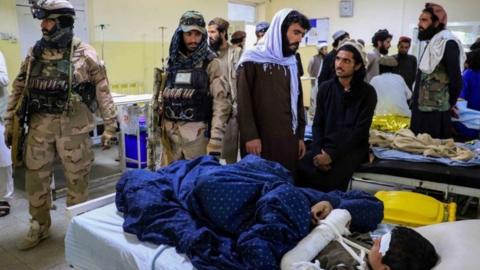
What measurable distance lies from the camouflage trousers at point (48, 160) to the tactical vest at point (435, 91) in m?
2.55

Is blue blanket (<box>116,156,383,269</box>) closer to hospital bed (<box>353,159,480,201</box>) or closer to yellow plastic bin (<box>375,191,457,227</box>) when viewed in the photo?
yellow plastic bin (<box>375,191,457,227</box>)

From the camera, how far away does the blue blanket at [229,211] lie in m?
1.38

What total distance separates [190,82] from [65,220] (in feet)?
4.92

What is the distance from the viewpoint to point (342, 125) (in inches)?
105

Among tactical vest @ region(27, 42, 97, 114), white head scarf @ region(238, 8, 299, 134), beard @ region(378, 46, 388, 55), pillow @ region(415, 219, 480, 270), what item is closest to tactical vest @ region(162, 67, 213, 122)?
white head scarf @ region(238, 8, 299, 134)

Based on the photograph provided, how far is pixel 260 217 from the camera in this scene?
4.71ft

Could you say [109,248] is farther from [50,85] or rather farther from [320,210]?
[50,85]

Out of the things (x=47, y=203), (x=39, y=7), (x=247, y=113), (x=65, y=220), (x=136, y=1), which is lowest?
(x=65, y=220)

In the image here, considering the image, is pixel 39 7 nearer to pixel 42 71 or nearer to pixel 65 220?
pixel 42 71

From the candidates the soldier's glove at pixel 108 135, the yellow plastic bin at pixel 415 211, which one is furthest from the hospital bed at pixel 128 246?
the soldier's glove at pixel 108 135

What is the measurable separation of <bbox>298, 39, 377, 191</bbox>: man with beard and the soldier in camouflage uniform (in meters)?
1.37

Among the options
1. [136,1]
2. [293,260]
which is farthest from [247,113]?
[136,1]

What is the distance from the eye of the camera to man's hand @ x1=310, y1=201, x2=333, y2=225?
5.12 feet

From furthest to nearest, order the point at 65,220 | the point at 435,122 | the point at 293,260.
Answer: the point at 435,122
the point at 65,220
the point at 293,260
